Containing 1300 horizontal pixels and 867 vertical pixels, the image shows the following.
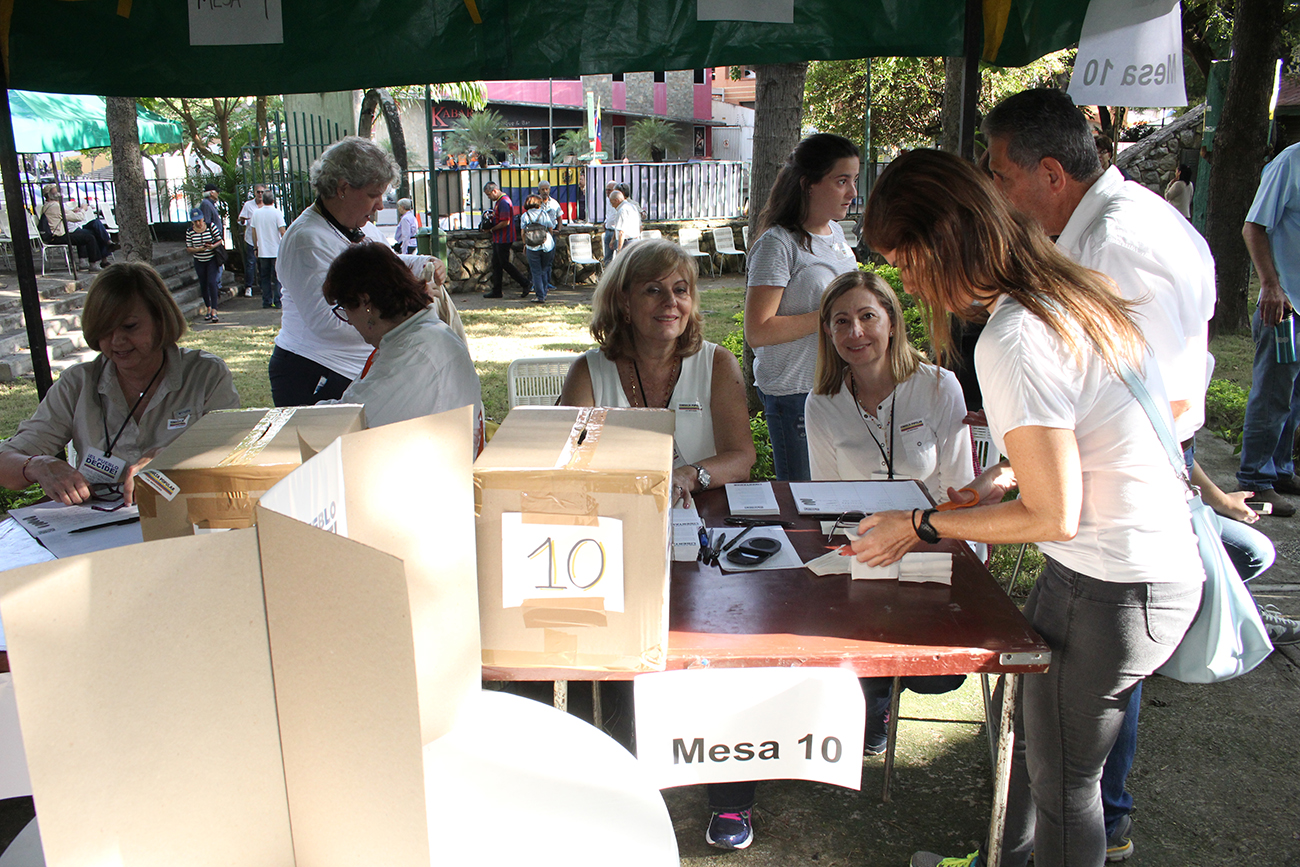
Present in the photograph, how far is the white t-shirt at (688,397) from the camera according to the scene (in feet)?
9.54

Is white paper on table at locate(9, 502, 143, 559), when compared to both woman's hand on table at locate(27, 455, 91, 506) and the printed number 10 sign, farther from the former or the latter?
the printed number 10 sign

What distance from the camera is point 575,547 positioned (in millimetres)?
1539

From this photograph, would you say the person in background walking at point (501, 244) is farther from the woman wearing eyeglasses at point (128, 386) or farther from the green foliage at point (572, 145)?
the green foliage at point (572, 145)

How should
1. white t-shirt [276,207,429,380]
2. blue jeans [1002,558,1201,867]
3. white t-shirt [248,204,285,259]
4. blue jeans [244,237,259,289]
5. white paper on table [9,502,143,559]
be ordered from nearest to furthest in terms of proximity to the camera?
blue jeans [1002,558,1201,867] → white paper on table [9,502,143,559] → white t-shirt [276,207,429,380] → white t-shirt [248,204,285,259] → blue jeans [244,237,259,289]

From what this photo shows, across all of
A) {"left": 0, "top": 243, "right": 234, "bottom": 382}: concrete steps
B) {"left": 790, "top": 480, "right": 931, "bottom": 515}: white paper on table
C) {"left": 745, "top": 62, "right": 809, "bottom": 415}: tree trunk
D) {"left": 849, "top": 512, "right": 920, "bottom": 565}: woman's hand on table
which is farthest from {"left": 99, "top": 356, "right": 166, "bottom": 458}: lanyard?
{"left": 0, "top": 243, "right": 234, "bottom": 382}: concrete steps

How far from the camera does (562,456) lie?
1.56 metres

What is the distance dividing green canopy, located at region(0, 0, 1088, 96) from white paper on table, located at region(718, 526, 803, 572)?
6.92 ft

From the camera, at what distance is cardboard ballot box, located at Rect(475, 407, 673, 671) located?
1.51 meters

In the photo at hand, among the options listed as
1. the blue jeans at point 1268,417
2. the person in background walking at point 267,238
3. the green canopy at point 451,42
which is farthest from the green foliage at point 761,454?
the person in background walking at point 267,238

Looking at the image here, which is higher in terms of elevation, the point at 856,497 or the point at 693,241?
the point at 693,241

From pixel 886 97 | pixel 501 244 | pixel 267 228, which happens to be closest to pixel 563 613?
pixel 267 228

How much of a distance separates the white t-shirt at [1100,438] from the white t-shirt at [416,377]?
1725 mm

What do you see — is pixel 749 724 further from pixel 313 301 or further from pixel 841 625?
pixel 313 301

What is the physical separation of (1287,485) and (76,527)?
5.35 meters
